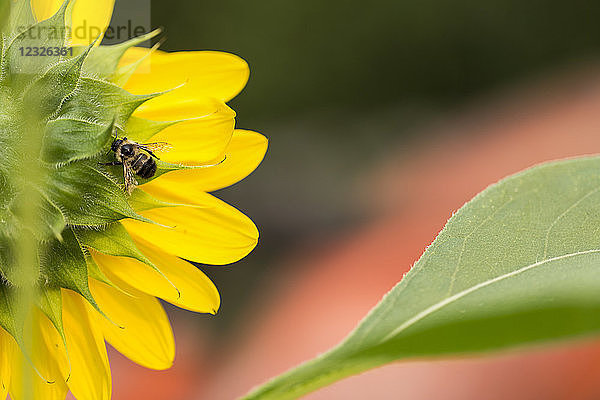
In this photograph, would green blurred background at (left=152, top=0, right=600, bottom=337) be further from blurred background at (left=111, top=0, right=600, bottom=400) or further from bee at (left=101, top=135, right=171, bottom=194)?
bee at (left=101, top=135, right=171, bottom=194)

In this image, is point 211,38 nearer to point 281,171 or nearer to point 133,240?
point 281,171

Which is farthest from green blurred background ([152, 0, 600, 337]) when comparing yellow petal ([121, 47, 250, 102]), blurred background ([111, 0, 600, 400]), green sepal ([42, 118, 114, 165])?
green sepal ([42, 118, 114, 165])

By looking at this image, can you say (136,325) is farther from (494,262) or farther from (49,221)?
(494,262)

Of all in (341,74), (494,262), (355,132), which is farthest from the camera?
(355,132)

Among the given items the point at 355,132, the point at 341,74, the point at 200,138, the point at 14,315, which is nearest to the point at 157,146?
the point at 200,138

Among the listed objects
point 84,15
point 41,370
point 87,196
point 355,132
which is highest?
point 355,132

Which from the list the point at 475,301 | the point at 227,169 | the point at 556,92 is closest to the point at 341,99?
the point at 556,92
